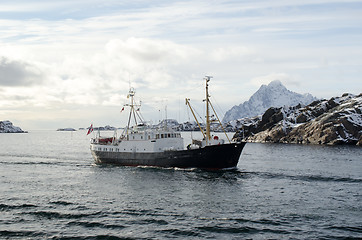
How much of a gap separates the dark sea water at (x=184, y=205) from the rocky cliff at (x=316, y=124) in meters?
57.8

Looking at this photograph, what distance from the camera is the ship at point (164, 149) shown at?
52188 mm

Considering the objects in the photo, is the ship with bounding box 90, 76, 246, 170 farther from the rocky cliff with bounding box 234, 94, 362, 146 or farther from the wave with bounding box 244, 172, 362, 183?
the rocky cliff with bounding box 234, 94, 362, 146

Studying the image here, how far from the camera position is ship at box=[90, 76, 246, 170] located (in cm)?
5219

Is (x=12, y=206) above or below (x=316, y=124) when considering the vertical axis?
below

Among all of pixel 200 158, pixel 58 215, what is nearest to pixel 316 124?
pixel 200 158

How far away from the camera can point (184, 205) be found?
31.4 meters

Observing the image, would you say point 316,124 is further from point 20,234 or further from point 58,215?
point 20,234

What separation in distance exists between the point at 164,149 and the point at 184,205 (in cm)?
2594

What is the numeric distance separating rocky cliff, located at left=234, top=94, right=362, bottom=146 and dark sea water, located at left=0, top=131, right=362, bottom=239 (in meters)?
57.8

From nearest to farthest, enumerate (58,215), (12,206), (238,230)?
(238,230), (58,215), (12,206)

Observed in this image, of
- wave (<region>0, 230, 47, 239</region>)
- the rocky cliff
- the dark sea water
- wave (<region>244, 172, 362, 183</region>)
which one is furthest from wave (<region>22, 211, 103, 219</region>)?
the rocky cliff

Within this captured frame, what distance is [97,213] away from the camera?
29062 millimetres

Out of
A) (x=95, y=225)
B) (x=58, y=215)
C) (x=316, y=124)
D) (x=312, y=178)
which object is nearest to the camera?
(x=95, y=225)

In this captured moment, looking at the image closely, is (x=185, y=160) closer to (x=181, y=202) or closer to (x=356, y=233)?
(x=181, y=202)
